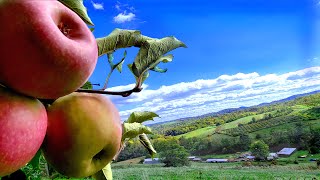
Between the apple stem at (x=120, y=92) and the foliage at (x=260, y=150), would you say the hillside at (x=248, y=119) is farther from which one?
the apple stem at (x=120, y=92)

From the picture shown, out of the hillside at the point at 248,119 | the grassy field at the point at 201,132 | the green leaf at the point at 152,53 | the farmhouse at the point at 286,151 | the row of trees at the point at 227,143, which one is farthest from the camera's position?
the hillside at the point at 248,119

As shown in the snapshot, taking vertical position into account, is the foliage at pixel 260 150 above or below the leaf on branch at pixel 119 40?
below

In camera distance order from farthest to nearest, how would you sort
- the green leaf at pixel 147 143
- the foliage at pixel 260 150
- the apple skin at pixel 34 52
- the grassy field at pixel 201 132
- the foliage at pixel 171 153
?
the grassy field at pixel 201 132 → the foliage at pixel 260 150 → the foliage at pixel 171 153 → the green leaf at pixel 147 143 → the apple skin at pixel 34 52

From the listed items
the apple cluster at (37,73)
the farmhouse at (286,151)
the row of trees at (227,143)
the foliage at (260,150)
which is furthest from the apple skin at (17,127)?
the farmhouse at (286,151)

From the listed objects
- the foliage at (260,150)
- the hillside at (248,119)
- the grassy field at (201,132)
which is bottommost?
the foliage at (260,150)

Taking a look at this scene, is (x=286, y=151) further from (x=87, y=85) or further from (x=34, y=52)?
(x=34, y=52)

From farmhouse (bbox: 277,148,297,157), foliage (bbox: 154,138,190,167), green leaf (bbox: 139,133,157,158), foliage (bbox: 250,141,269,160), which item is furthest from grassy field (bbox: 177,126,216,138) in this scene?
green leaf (bbox: 139,133,157,158)

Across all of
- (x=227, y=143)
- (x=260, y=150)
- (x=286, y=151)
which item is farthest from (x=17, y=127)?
(x=227, y=143)

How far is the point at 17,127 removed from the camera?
1.00 ft

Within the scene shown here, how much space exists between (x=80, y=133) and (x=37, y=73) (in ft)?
0.30

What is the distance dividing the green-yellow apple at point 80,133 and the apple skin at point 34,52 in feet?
0.17

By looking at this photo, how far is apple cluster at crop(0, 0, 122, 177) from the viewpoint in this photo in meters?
0.29

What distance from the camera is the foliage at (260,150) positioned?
2916 centimetres

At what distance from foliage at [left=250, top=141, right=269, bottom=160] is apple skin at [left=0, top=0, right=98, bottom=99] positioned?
29912 millimetres
